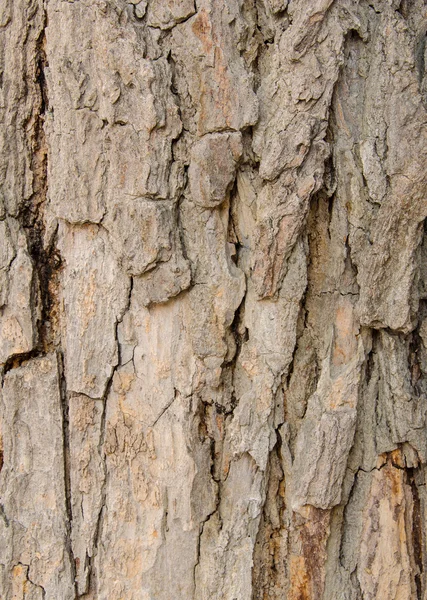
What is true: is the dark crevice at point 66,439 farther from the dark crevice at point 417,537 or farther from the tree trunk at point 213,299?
the dark crevice at point 417,537

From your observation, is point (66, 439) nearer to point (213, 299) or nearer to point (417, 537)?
point (213, 299)

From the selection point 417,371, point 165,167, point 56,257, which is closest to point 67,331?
point 56,257

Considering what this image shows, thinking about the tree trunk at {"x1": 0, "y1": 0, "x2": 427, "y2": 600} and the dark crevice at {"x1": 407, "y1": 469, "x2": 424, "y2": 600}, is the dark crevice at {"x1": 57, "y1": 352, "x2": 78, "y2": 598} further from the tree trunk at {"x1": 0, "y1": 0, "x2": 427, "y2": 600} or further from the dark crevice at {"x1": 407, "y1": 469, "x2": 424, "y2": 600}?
the dark crevice at {"x1": 407, "y1": 469, "x2": 424, "y2": 600}

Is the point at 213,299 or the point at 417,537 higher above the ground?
the point at 213,299

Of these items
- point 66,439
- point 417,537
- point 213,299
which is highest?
point 213,299

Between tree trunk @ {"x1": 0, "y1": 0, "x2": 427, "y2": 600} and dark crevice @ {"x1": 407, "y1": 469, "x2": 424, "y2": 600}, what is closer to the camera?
tree trunk @ {"x1": 0, "y1": 0, "x2": 427, "y2": 600}

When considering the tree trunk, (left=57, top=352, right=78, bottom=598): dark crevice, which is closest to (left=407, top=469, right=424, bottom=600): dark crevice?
the tree trunk

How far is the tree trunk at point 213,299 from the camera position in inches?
53.6

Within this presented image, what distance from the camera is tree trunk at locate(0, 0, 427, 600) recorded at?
136cm

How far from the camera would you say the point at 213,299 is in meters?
1.40

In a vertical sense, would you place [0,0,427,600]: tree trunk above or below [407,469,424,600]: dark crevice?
above

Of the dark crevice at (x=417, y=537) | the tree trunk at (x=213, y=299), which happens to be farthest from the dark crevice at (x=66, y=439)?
the dark crevice at (x=417, y=537)

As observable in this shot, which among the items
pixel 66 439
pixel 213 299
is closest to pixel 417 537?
pixel 213 299

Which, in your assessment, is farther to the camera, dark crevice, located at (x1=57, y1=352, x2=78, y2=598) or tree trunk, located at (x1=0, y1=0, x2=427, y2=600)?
dark crevice, located at (x1=57, y1=352, x2=78, y2=598)
